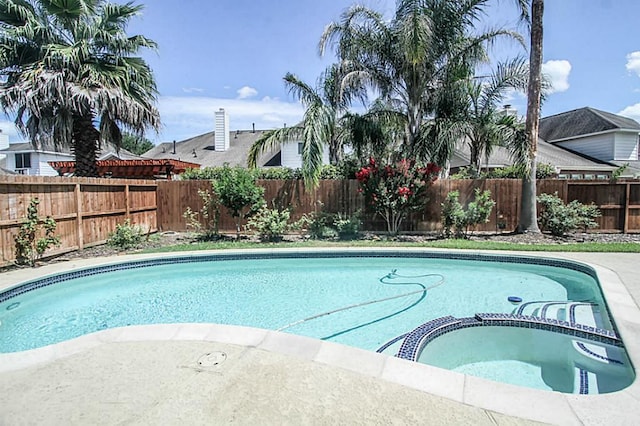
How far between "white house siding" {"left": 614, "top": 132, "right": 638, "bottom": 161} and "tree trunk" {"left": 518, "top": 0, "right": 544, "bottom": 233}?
12.4 metres

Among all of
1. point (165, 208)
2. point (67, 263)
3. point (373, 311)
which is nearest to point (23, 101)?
point (67, 263)

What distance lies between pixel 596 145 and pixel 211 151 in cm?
2485

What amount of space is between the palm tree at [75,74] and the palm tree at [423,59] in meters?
6.08

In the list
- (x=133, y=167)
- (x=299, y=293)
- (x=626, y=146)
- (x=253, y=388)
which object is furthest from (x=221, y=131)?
(x=253, y=388)

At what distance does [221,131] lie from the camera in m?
27.0

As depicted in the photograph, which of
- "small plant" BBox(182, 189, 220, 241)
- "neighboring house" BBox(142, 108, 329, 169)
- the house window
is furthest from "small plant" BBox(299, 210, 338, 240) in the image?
the house window

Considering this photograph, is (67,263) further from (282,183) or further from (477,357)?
(477,357)

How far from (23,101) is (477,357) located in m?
11.3

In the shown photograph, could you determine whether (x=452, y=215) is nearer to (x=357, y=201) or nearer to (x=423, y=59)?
(x=357, y=201)

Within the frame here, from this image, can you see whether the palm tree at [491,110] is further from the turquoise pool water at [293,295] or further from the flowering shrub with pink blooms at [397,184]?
the turquoise pool water at [293,295]

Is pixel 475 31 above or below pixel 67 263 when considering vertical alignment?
above

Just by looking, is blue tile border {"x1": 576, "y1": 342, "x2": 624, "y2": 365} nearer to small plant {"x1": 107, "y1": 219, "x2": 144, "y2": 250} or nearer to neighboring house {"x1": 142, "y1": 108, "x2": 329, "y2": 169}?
small plant {"x1": 107, "y1": 219, "x2": 144, "y2": 250}

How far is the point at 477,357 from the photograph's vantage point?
14.4ft

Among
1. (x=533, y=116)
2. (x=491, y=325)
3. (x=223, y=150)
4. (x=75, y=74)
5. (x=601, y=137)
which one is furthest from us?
(x=223, y=150)
